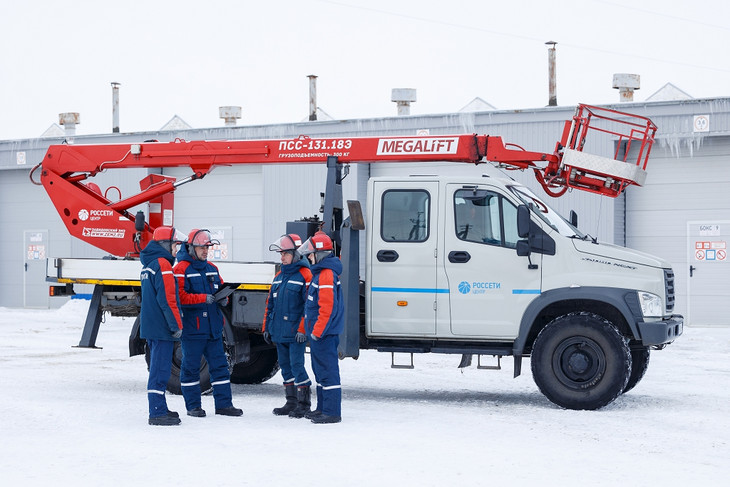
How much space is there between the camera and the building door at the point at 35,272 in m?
28.3

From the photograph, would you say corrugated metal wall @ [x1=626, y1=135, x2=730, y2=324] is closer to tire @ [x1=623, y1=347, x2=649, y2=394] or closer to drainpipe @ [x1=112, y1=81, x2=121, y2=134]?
tire @ [x1=623, y1=347, x2=649, y2=394]

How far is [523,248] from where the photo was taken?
10453 mm

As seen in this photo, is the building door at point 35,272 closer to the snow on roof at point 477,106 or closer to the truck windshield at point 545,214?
the snow on roof at point 477,106

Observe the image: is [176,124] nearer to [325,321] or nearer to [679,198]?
[679,198]

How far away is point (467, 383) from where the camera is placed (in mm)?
12609

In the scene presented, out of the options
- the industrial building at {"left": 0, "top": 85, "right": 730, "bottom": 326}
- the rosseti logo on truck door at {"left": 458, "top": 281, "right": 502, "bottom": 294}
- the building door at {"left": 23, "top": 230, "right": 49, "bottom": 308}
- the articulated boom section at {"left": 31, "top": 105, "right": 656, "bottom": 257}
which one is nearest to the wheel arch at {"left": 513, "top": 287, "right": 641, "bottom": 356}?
the rosseti logo on truck door at {"left": 458, "top": 281, "right": 502, "bottom": 294}

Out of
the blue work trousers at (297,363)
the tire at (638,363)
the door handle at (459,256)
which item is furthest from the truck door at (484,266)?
the blue work trousers at (297,363)

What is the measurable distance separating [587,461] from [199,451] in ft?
9.64

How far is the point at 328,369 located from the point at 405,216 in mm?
2247

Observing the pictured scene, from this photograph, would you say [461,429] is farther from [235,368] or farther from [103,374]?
[103,374]

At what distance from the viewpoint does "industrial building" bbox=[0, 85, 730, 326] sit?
2044cm

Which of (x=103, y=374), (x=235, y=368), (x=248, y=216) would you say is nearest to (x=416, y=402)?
(x=235, y=368)

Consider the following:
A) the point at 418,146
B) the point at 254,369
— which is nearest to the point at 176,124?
the point at 254,369

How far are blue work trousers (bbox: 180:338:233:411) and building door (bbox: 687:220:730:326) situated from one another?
13.4 meters
